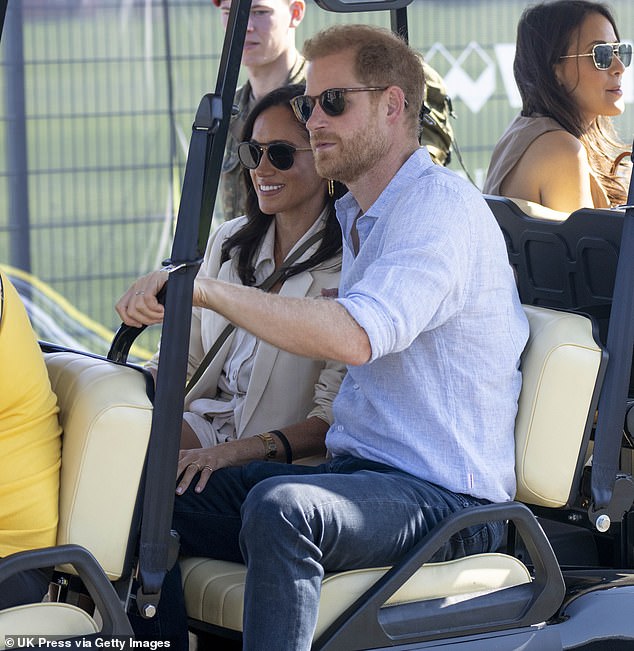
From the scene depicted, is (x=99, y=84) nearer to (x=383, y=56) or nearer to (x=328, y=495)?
(x=383, y=56)

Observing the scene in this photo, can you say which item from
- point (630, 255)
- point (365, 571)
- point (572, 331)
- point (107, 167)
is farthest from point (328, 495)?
point (107, 167)

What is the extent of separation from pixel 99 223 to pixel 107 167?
1.07ft

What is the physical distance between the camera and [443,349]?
239 cm

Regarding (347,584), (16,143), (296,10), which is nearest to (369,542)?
(347,584)

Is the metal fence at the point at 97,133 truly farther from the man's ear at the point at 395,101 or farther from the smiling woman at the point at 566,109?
the man's ear at the point at 395,101

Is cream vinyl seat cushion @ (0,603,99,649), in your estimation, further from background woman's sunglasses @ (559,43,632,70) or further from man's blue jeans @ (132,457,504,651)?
background woman's sunglasses @ (559,43,632,70)

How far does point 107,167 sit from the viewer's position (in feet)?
22.4

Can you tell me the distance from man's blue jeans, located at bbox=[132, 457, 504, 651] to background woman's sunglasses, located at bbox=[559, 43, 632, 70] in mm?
1378

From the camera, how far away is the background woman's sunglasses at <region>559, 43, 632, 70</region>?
3160 mm

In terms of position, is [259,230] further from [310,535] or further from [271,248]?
[310,535]

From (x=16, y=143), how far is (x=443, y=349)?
188 inches

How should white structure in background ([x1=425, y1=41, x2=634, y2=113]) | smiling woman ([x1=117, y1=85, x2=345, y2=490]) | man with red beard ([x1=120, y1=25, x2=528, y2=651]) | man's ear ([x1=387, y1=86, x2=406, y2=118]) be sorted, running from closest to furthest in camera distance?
man with red beard ([x1=120, y1=25, x2=528, y2=651]) → man's ear ([x1=387, y1=86, x2=406, y2=118]) → smiling woman ([x1=117, y1=85, x2=345, y2=490]) → white structure in background ([x1=425, y1=41, x2=634, y2=113])

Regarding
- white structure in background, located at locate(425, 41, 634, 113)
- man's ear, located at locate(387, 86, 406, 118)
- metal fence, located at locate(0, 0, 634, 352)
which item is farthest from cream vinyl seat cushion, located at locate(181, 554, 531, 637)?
A: white structure in background, located at locate(425, 41, 634, 113)

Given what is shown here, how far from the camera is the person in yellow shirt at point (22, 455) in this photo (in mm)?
2111
